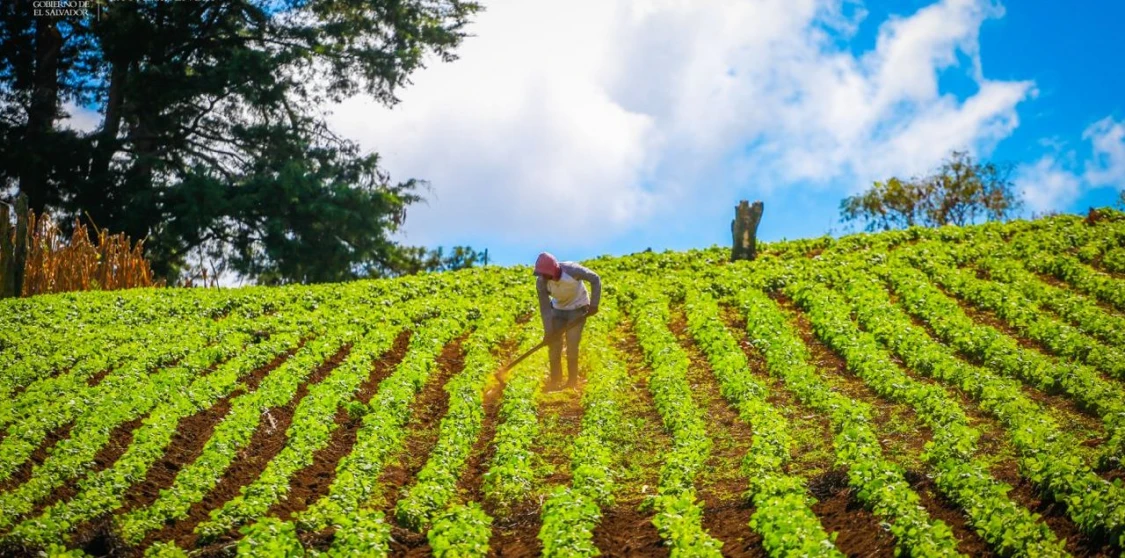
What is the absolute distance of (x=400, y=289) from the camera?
23484 mm

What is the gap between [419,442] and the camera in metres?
13.7

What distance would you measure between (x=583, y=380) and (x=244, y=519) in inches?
258

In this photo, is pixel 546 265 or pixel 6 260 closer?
pixel 546 265

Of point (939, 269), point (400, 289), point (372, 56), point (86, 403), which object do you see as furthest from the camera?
point (372, 56)

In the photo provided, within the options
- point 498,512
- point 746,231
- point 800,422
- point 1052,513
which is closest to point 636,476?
point 498,512

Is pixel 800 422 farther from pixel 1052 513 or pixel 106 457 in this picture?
pixel 106 457

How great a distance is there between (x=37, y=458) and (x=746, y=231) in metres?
16.0

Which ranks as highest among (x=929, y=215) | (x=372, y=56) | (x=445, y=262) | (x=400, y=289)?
(x=372, y=56)

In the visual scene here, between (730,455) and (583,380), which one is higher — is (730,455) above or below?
below

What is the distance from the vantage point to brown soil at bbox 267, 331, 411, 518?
38.0 ft

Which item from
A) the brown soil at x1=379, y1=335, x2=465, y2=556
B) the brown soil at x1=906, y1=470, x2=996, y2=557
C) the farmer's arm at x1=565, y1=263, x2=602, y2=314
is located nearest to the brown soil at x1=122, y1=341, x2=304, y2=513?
the brown soil at x1=379, y1=335, x2=465, y2=556

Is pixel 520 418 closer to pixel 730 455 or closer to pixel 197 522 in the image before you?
pixel 730 455

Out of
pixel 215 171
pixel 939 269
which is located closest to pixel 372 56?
pixel 215 171

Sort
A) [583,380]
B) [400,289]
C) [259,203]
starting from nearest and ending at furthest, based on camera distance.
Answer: [583,380]
[400,289]
[259,203]
